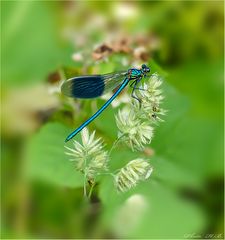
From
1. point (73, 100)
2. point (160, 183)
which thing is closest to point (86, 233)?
point (160, 183)

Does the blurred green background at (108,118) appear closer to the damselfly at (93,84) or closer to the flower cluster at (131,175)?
the damselfly at (93,84)

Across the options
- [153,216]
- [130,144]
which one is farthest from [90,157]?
[153,216]

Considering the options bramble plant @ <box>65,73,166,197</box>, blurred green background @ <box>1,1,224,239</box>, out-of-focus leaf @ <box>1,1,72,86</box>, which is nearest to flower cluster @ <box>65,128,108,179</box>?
bramble plant @ <box>65,73,166,197</box>

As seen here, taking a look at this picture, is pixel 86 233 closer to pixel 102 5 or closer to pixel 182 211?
pixel 182 211

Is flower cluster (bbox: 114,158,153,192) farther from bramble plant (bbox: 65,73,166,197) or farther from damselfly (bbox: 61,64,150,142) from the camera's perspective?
damselfly (bbox: 61,64,150,142)

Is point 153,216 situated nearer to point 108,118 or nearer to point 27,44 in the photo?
point 108,118

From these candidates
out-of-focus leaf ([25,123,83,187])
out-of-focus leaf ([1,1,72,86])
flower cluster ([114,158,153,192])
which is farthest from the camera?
out-of-focus leaf ([1,1,72,86])
